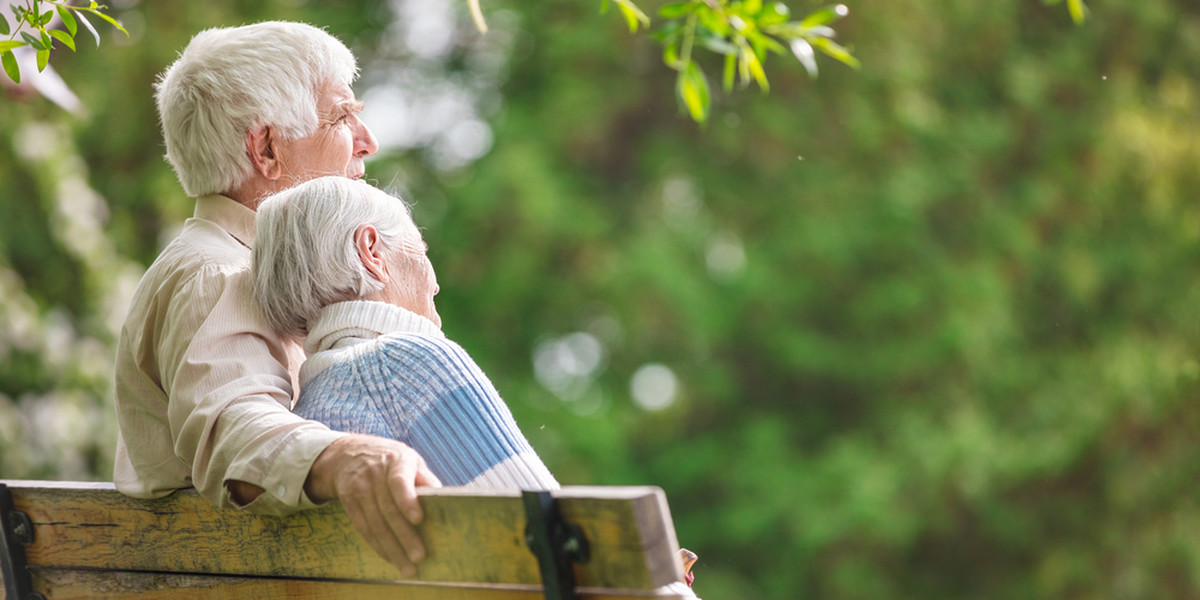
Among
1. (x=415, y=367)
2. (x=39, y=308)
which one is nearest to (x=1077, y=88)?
(x=39, y=308)

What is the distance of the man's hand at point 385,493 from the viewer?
1183 mm

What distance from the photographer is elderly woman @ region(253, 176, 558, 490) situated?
4.66ft

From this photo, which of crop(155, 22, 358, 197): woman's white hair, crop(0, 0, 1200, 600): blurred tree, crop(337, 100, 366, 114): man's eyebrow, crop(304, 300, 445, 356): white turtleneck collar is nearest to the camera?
crop(304, 300, 445, 356): white turtleneck collar

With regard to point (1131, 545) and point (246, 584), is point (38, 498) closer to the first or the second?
point (246, 584)

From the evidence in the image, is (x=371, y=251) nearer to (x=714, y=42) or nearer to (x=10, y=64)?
(x=10, y=64)

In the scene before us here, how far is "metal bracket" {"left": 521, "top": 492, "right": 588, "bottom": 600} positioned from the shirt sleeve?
283 mm

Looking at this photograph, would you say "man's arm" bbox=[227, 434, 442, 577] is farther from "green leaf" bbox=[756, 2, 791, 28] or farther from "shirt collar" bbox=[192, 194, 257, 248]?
"green leaf" bbox=[756, 2, 791, 28]

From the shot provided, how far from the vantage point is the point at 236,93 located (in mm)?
1822

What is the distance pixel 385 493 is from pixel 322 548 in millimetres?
155

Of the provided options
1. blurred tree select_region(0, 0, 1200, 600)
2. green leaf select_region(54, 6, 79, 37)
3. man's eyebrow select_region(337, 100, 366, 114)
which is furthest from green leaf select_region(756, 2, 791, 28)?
blurred tree select_region(0, 0, 1200, 600)

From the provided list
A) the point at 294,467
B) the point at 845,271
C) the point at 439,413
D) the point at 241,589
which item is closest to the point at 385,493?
the point at 294,467

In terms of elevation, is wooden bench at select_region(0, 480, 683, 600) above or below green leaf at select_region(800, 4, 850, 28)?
below

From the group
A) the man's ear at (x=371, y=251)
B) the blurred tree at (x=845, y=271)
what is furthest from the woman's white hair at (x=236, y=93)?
the blurred tree at (x=845, y=271)

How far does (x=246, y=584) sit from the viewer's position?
1.41 m
